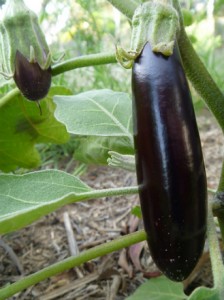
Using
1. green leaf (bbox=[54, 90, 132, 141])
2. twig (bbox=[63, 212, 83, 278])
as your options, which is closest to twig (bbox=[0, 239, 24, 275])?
twig (bbox=[63, 212, 83, 278])

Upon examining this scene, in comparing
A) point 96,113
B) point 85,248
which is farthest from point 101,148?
point 85,248

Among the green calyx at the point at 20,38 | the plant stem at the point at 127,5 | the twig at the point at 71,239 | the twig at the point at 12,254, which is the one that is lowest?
the twig at the point at 71,239

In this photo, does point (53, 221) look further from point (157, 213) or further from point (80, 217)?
point (157, 213)

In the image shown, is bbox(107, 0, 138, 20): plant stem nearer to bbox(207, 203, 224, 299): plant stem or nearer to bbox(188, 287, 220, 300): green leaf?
bbox(207, 203, 224, 299): plant stem

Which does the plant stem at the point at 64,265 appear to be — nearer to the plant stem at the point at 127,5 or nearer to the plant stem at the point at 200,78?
the plant stem at the point at 200,78

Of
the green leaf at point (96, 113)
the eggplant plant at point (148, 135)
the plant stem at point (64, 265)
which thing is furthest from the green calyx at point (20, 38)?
the plant stem at point (64, 265)

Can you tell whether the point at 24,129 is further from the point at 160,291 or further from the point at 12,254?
the point at 160,291

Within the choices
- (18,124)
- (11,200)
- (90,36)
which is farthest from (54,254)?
(90,36)
